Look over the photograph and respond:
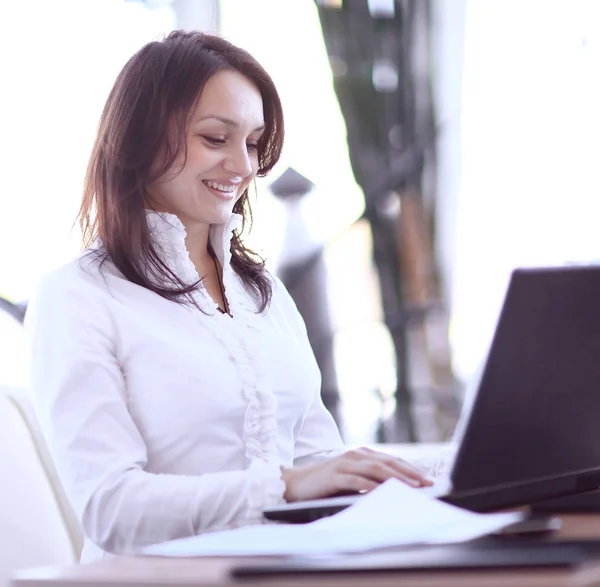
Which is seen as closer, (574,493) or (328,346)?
(574,493)

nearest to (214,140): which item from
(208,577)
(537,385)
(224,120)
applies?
(224,120)

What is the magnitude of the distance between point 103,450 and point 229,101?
2.25 ft

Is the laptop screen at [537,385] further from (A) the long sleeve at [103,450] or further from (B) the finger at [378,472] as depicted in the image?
(A) the long sleeve at [103,450]

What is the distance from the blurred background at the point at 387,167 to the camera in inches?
113

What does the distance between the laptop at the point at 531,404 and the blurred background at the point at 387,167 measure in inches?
72.1

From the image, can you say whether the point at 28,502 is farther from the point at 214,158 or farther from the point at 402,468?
the point at 402,468

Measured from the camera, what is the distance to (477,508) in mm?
1002

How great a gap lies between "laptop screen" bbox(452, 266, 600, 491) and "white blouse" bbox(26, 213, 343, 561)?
1.05ft

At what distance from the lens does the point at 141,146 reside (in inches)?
66.6

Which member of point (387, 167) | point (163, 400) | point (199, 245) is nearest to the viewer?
point (163, 400)

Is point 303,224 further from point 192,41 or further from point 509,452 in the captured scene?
point 509,452

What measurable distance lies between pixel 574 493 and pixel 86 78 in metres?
2.34

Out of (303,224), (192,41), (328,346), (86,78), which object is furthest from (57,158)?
(192,41)

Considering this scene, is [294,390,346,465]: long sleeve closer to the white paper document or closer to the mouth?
the mouth
